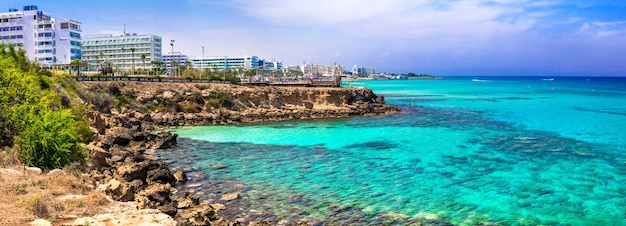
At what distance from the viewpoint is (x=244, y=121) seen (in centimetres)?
4878

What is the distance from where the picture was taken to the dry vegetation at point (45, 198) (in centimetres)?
1145

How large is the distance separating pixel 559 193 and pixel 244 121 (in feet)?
111

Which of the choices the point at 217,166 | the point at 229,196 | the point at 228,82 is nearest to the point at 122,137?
the point at 217,166

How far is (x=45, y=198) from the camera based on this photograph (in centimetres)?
1283

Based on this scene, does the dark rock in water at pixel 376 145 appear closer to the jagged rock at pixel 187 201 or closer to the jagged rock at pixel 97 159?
the jagged rock at pixel 187 201

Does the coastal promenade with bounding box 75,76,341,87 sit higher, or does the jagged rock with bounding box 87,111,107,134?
the coastal promenade with bounding box 75,76,341,87

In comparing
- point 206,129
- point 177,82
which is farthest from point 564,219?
point 177,82

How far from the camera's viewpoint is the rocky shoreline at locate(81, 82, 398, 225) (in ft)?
57.5

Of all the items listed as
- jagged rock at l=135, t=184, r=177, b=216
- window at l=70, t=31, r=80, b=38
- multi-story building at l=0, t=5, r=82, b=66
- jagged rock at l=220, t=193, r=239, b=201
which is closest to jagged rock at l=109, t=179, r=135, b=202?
jagged rock at l=135, t=184, r=177, b=216

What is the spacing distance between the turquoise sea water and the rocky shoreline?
175 cm

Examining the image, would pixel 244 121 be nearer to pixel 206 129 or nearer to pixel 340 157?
pixel 206 129

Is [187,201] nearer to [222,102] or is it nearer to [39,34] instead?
[222,102]

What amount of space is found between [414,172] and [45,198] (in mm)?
17949

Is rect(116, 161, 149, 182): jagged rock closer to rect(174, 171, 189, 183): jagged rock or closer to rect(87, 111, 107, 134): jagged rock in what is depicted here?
rect(174, 171, 189, 183): jagged rock
